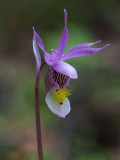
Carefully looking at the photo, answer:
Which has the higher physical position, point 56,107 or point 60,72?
point 60,72

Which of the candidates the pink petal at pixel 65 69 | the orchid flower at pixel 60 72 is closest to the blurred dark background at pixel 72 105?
the orchid flower at pixel 60 72

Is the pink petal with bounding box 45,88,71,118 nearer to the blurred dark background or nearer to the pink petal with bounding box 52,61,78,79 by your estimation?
the pink petal with bounding box 52,61,78,79

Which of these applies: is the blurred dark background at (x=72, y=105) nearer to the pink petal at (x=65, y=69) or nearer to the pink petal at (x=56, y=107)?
the pink petal at (x=56, y=107)

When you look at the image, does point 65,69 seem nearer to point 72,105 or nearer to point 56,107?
point 56,107

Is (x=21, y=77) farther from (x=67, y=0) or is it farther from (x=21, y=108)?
(x=67, y=0)

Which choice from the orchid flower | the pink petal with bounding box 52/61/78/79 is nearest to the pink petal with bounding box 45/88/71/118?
the orchid flower

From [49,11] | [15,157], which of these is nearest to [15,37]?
[49,11]

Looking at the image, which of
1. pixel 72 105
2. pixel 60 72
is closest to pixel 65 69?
pixel 60 72
